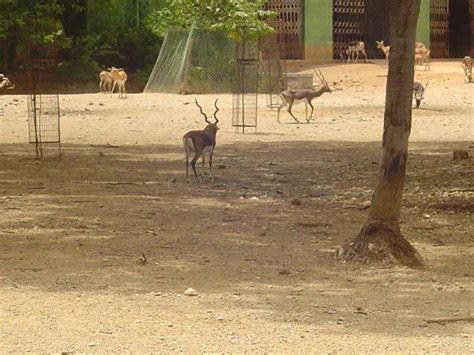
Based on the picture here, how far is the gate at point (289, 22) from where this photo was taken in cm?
3522

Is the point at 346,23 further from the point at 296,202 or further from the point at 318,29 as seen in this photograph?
the point at 296,202

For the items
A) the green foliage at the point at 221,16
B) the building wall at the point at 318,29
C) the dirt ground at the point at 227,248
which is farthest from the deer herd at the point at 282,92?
the green foliage at the point at 221,16

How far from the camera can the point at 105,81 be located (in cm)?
2981

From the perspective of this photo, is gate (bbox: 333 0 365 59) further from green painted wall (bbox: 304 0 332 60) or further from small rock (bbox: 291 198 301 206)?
small rock (bbox: 291 198 301 206)

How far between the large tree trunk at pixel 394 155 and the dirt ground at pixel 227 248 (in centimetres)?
23

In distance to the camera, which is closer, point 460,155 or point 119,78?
point 460,155

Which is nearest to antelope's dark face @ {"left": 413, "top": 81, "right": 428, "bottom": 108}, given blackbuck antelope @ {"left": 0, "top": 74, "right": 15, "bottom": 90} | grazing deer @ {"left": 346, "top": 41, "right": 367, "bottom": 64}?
grazing deer @ {"left": 346, "top": 41, "right": 367, "bottom": 64}

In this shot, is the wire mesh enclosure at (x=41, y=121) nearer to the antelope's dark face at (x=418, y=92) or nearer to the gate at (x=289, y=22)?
the antelope's dark face at (x=418, y=92)

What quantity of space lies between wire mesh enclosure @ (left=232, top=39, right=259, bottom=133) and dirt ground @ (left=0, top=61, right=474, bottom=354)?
1.64 m

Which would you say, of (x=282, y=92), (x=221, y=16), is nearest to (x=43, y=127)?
(x=282, y=92)

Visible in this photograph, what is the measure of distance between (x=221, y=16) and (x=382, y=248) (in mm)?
19738

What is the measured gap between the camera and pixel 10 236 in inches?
412

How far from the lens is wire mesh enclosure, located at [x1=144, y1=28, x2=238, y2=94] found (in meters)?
28.4

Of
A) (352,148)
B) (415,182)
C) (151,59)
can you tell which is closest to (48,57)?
(151,59)
